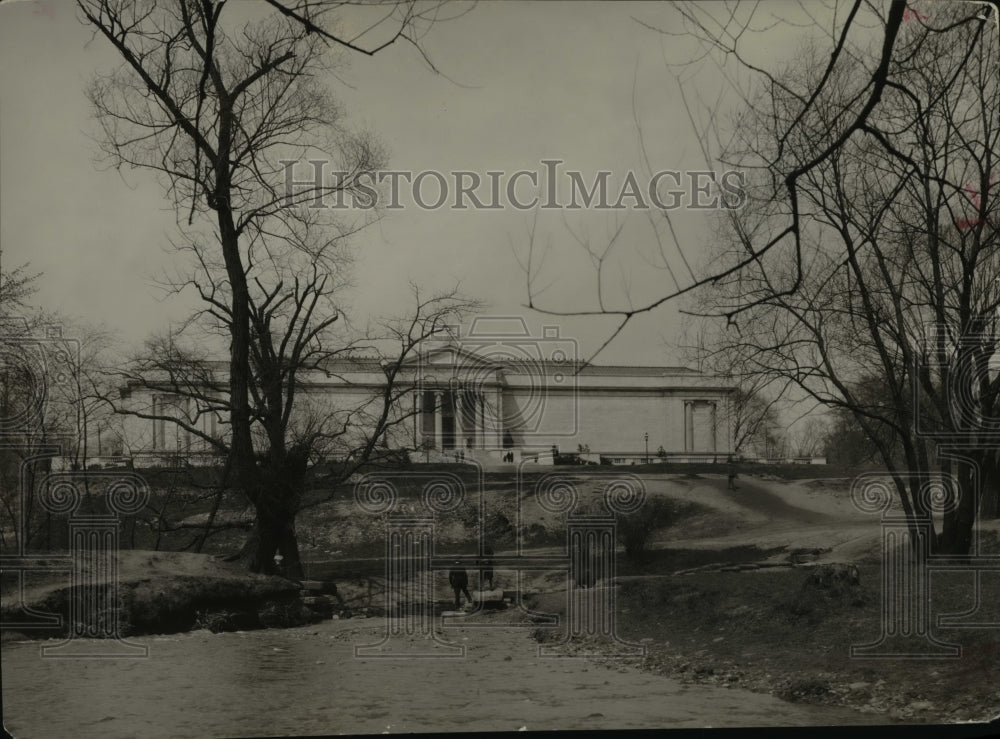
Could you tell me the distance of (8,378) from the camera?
2.72 meters

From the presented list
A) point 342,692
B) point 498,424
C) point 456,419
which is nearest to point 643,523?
point 498,424

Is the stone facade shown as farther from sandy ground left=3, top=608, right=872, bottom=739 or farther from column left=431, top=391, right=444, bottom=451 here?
sandy ground left=3, top=608, right=872, bottom=739

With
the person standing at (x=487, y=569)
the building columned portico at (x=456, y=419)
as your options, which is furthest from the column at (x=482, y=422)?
the person standing at (x=487, y=569)

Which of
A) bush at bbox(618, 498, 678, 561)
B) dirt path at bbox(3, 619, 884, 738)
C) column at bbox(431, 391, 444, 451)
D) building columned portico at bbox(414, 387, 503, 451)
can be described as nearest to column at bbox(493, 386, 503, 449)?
building columned portico at bbox(414, 387, 503, 451)

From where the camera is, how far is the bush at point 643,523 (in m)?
2.88

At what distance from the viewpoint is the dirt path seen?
2695mm

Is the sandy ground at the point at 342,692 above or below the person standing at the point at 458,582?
below

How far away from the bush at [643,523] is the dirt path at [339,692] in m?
0.37

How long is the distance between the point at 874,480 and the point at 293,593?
6.24 ft

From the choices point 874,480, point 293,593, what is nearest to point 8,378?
point 293,593

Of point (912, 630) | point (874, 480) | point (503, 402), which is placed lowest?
point (912, 630)

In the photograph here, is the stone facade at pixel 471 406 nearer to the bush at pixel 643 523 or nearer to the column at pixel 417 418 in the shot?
the column at pixel 417 418

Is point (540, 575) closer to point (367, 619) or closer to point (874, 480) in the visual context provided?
point (367, 619)

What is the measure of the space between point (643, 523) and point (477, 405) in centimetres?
71
